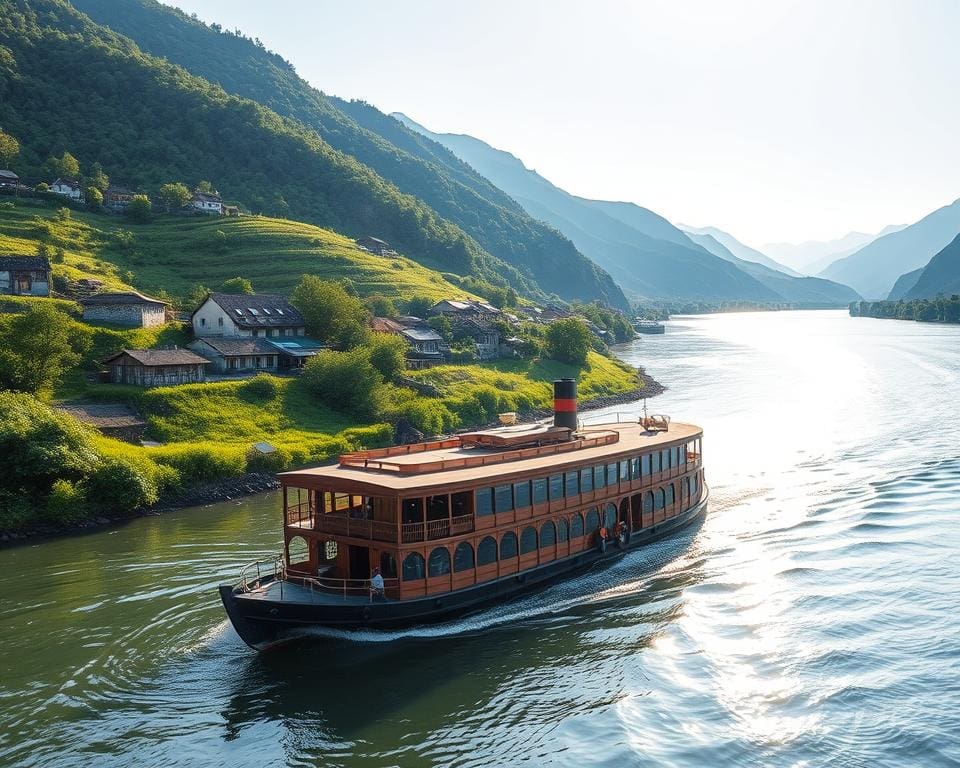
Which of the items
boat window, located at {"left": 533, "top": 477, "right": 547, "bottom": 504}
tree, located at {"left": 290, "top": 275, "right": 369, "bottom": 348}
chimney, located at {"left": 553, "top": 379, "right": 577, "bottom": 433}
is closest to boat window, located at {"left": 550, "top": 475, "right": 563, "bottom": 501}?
boat window, located at {"left": 533, "top": 477, "right": 547, "bottom": 504}

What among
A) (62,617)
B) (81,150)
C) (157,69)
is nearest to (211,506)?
(62,617)

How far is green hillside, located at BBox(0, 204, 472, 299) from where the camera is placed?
90750mm

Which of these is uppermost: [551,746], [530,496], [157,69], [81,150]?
[157,69]

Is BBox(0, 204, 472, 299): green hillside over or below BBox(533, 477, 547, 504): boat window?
over

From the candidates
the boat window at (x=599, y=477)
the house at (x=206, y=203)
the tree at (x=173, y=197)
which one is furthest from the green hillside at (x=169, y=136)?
the boat window at (x=599, y=477)

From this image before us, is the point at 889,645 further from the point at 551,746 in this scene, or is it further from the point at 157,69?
the point at 157,69

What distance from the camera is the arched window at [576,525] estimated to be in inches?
1195

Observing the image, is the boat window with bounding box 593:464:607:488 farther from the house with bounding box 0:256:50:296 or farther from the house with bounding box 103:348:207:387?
the house with bounding box 0:256:50:296

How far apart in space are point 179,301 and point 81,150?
76715mm

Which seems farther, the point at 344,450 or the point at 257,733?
the point at 344,450

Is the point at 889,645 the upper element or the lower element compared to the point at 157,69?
lower

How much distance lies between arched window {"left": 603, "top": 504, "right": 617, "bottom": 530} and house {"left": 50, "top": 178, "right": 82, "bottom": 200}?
108m

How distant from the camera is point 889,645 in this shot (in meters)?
24.3

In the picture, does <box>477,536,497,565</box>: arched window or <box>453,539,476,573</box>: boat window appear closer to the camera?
<box>453,539,476,573</box>: boat window
